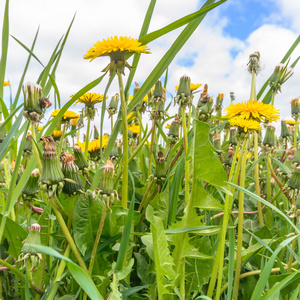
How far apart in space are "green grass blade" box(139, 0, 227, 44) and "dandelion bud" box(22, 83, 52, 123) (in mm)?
424

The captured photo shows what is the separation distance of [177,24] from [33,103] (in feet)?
1.85

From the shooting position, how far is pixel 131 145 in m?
2.58

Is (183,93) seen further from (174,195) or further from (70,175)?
(70,175)

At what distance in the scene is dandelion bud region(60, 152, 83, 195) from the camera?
0.99 metres

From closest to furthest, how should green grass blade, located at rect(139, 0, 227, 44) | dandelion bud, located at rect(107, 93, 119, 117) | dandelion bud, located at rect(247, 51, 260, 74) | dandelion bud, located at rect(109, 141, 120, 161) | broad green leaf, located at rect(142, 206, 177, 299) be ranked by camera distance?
1. broad green leaf, located at rect(142, 206, 177, 299)
2. green grass blade, located at rect(139, 0, 227, 44)
3. dandelion bud, located at rect(247, 51, 260, 74)
4. dandelion bud, located at rect(109, 141, 120, 161)
5. dandelion bud, located at rect(107, 93, 119, 117)

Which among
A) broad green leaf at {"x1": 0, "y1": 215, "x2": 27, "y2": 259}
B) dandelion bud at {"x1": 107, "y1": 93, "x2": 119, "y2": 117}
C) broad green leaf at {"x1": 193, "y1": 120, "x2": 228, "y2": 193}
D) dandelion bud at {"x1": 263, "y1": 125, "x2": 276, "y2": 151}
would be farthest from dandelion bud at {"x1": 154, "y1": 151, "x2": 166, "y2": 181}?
dandelion bud at {"x1": 107, "y1": 93, "x2": 119, "y2": 117}

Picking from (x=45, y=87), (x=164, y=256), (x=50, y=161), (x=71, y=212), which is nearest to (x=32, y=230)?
(x=71, y=212)

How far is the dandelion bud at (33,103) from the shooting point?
1063 millimetres

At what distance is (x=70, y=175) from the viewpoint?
39.2 inches

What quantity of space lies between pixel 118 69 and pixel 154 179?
0.57m

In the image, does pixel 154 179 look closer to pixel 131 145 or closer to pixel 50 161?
pixel 50 161

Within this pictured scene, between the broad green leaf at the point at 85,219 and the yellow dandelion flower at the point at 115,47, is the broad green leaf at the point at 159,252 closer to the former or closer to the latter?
the broad green leaf at the point at 85,219

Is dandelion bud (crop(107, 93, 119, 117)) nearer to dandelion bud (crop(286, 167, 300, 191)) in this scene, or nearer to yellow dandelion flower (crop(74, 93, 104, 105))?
yellow dandelion flower (crop(74, 93, 104, 105))

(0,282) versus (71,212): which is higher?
(71,212)
